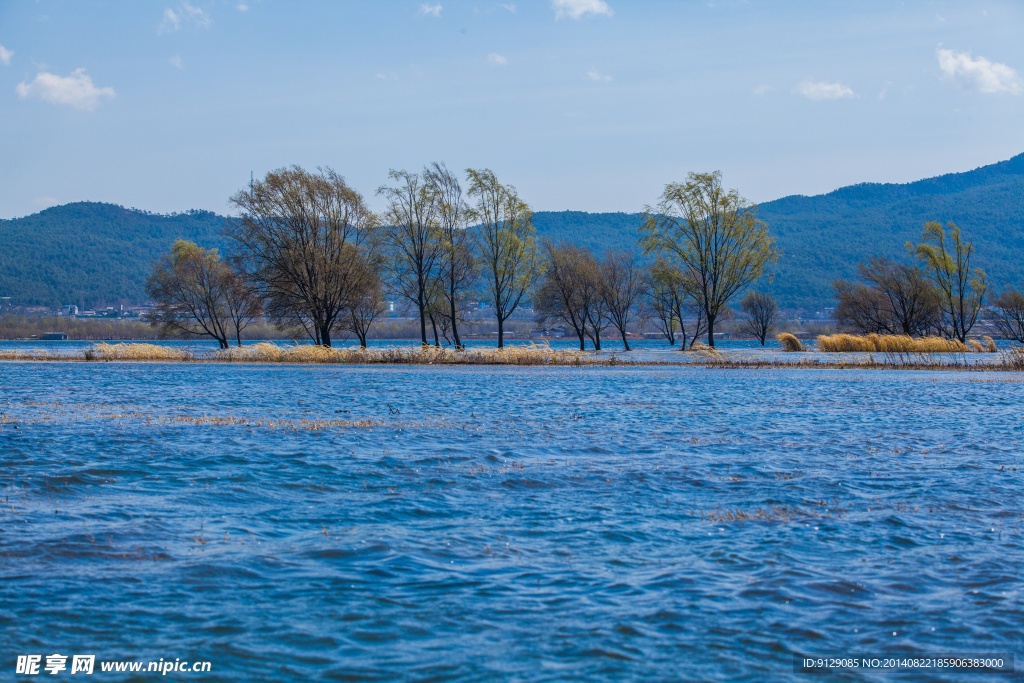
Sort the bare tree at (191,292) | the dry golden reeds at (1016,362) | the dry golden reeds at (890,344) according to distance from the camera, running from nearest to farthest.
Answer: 1. the dry golden reeds at (1016,362)
2. the dry golden reeds at (890,344)
3. the bare tree at (191,292)

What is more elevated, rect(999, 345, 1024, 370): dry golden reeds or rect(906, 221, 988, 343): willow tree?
rect(906, 221, 988, 343): willow tree

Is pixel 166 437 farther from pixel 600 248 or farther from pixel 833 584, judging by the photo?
pixel 600 248

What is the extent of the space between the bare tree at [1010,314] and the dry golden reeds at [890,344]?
1156cm

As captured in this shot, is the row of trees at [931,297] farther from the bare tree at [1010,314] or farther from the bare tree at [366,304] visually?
the bare tree at [366,304]

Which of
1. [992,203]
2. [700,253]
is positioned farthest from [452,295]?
[992,203]

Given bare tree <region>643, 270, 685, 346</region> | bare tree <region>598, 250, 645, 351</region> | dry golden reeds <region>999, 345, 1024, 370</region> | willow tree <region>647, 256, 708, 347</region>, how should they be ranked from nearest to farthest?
dry golden reeds <region>999, 345, 1024, 370</region>
willow tree <region>647, 256, 708, 347</region>
bare tree <region>598, 250, 645, 351</region>
bare tree <region>643, 270, 685, 346</region>

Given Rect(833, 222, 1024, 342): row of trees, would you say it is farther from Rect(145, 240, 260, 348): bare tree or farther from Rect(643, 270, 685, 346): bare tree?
Rect(145, 240, 260, 348): bare tree

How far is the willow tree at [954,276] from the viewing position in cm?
6856

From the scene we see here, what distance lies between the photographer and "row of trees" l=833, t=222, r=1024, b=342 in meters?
68.8

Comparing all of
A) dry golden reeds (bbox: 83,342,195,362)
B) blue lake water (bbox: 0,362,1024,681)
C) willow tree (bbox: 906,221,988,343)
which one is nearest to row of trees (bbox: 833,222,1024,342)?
willow tree (bbox: 906,221,988,343)

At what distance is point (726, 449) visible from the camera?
14180mm

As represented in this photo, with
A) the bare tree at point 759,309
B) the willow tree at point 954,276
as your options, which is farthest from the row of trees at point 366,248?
the bare tree at point 759,309

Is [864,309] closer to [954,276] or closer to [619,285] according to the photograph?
[954,276]

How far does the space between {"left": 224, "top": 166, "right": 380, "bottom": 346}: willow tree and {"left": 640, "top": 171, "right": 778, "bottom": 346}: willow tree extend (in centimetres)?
2445
